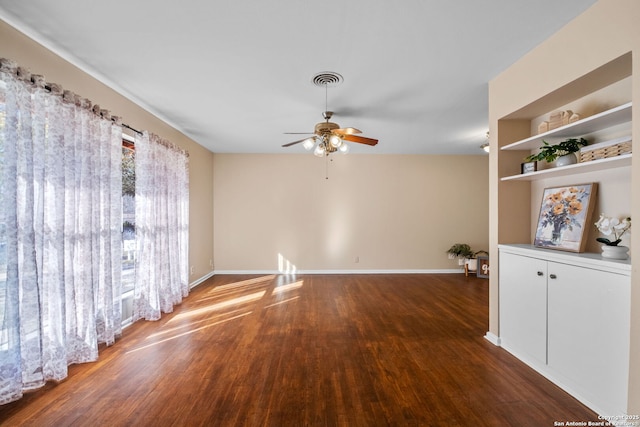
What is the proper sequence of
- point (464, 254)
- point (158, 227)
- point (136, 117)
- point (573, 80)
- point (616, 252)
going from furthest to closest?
1. point (464, 254)
2. point (158, 227)
3. point (136, 117)
4. point (573, 80)
5. point (616, 252)

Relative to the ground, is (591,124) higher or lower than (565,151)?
higher

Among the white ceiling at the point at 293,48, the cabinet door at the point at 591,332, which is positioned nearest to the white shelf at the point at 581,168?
the cabinet door at the point at 591,332

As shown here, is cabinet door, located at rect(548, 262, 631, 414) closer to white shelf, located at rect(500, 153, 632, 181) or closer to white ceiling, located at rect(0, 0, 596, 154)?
white shelf, located at rect(500, 153, 632, 181)

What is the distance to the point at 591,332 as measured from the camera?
178 cm

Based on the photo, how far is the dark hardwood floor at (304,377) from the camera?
68.0 inches

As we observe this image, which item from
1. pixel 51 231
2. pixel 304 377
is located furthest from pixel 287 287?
pixel 51 231

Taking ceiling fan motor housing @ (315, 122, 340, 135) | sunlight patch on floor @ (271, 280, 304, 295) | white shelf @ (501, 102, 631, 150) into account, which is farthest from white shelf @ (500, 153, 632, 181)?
sunlight patch on floor @ (271, 280, 304, 295)

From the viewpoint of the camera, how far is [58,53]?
221cm

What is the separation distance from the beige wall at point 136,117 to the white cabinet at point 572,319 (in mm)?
4319

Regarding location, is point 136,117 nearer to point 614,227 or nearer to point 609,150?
point 609,150

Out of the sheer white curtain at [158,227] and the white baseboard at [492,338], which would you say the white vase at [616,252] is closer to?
the white baseboard at [492,338]

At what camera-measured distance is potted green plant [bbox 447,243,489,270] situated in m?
5.75

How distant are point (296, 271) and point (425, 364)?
3.89 m

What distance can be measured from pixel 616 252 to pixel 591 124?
0.93 meters
